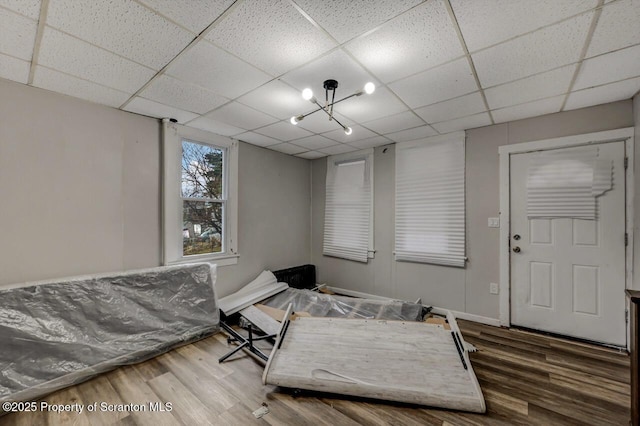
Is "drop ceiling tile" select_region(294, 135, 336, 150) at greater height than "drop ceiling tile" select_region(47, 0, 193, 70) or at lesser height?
lesser

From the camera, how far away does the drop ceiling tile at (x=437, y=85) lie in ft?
6.77

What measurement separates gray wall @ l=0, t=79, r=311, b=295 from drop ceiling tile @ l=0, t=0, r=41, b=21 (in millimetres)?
1177

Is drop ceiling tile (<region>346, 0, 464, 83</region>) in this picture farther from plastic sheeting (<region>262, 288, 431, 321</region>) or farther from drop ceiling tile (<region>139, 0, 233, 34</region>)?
plastic sheeting (<region>262, 288, 431, 321</region>)

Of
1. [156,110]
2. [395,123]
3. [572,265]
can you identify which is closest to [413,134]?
[395,123]

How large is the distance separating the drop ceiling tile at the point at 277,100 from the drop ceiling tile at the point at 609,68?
2.24 meters

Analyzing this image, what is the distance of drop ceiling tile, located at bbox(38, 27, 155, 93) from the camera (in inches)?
68.8

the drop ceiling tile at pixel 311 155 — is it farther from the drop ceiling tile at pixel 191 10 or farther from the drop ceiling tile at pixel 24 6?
the drop ceiling tile at pixel 24 6

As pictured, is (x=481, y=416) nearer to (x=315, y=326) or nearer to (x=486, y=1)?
(x=315, y=326)

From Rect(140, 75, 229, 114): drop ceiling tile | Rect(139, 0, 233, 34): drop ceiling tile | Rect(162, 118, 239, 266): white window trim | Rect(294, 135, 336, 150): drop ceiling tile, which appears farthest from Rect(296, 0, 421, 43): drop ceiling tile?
Rect(162, 118, 239, 266): white window trim

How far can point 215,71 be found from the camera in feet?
6.86

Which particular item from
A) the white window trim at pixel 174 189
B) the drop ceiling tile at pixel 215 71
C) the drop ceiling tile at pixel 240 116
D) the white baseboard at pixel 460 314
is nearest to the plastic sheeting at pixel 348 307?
the white baseboard at pixel 460 314

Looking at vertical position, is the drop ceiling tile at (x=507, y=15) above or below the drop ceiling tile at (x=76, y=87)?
above

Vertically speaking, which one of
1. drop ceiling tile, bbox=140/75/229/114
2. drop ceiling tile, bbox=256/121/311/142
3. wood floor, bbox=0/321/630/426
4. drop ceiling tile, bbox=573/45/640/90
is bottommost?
wood floor, bbox=0/321/630/426

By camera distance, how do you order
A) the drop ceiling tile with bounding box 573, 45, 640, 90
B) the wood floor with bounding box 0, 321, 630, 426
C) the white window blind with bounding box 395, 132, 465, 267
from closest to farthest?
1. the wood floor with bounding box 0, 321, 630, 426
2. the drop ceiling tile with bounding box 573, 45, 640, 90
3. the white window blind with bounding box 395, 132, 465, 267
